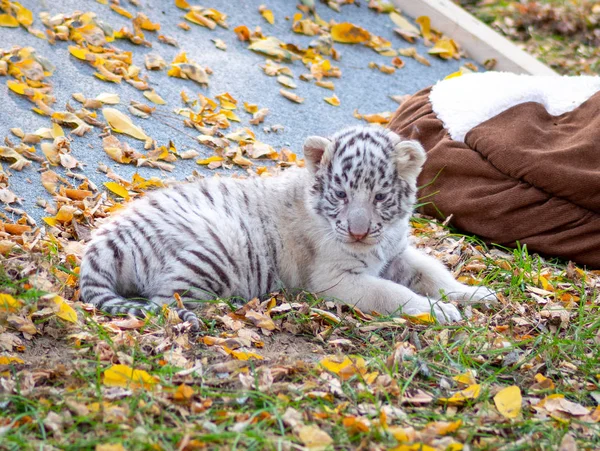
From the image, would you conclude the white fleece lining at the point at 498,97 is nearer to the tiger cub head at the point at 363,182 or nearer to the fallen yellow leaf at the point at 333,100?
the fallen yellow leaf at the point at 333,100

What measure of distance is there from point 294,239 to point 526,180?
181 centimetres

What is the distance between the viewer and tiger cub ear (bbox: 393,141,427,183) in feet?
15.1

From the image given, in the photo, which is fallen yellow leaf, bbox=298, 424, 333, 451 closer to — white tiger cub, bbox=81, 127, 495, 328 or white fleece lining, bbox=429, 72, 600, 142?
white tiger cub, bbox=81, 127, 495, 328

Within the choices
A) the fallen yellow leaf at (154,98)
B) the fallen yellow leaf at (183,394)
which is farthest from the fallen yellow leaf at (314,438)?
the fallen yellow leaf at (154,98)

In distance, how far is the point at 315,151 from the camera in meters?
4.76

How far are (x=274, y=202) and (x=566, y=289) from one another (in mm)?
1905

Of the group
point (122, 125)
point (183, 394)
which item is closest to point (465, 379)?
point (183, 394)

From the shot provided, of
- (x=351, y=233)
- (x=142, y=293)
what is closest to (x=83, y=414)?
(x=142, y=293)

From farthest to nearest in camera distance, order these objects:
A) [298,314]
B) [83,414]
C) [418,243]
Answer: [418,243], [298,314], [83,414]

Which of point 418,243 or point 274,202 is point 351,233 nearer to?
point 274,202

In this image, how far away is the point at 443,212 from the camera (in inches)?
230

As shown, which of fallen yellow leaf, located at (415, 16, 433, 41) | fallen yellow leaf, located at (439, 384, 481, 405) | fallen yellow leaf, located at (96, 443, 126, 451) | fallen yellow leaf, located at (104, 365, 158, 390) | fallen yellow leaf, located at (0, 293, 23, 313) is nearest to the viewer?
fallen yellow leaf, located at (96, 443, 126, 451)

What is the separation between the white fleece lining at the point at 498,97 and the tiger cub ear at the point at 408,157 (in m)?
1.34

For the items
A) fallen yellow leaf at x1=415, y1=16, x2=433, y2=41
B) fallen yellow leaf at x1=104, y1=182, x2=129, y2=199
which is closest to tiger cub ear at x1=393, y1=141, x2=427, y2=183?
fallen yellow leaf at x1=104, y1=182, x2=129, y2=199
